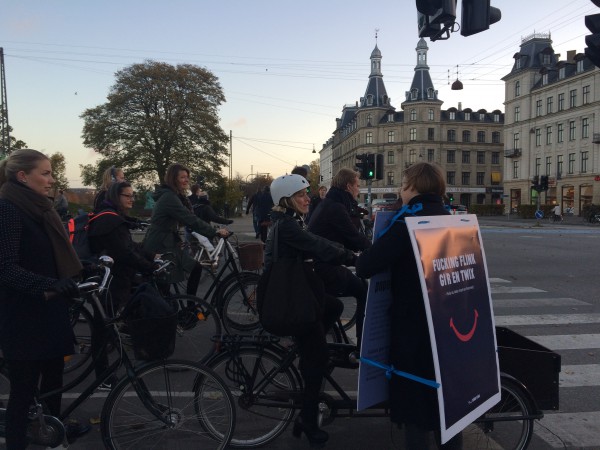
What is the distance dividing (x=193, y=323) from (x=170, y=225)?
112cm

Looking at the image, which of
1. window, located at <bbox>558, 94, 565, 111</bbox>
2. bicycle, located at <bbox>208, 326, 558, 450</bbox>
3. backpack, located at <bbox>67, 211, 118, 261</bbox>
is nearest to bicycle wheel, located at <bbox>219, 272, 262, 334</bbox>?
backpack, located at <bbox>67, 211, 118, 261</bbox>

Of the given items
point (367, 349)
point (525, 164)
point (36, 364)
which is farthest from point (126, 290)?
point (525, 164)

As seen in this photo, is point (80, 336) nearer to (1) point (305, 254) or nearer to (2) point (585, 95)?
(1) point (305, 254)

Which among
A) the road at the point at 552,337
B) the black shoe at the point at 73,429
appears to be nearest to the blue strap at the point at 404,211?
the road at the point at 552,337

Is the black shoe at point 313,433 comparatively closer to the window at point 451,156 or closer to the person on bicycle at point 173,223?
the person on bicycle at point 173,223

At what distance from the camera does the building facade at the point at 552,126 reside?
54.4 meters

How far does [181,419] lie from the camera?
317cm

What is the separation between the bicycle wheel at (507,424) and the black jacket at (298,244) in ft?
4.18

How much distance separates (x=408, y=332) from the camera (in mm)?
2686

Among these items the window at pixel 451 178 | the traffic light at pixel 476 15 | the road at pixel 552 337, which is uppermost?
the window at pixel 451 178

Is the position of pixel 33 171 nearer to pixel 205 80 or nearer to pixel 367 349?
pixel 367 349

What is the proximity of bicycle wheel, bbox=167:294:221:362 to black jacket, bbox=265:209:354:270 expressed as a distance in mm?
2089

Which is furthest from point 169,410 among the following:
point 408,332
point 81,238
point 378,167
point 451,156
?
point 451,156

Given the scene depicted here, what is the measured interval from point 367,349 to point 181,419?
1.26 meters
